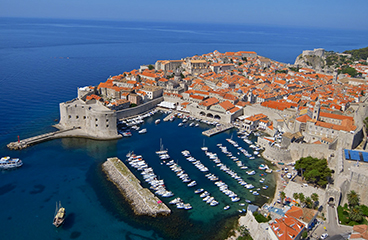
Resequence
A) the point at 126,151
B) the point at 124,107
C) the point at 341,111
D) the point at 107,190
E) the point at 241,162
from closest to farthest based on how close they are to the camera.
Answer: the point at 107,190 → the point at 241,162 → the point at 126,151 → the point at 341,111 → the point at 124,107

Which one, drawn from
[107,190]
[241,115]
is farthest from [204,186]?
[241,115]

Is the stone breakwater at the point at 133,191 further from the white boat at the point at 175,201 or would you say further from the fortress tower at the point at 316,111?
the fortress tower at the point at 316,111

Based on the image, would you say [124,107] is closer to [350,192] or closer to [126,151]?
[126,151]

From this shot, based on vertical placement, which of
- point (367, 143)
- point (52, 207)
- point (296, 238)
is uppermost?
point (367, 143)

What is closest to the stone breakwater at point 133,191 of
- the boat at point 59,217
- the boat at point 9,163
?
the boat at point 59,217

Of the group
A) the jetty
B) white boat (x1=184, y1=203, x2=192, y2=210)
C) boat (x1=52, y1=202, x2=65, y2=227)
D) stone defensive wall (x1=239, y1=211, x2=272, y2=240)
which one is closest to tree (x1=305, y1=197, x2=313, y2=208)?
stone defensive wall (x1=239, y1=211, x2=272, y2=240)

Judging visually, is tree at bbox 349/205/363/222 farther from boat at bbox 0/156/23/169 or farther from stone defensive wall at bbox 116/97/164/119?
stone defensive wall at bbox 116/97/164/119
